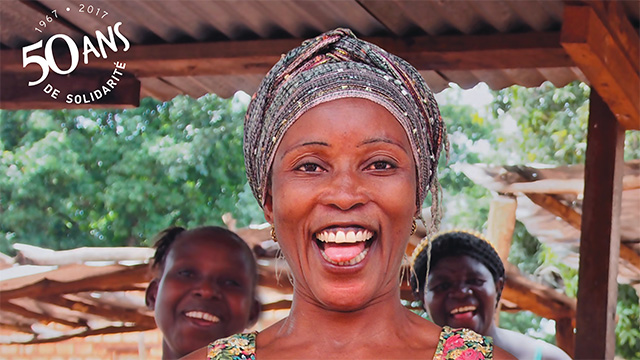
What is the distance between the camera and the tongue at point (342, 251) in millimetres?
1945

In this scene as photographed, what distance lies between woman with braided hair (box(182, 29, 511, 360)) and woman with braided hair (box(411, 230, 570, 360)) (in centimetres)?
239

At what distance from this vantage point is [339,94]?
201 cm

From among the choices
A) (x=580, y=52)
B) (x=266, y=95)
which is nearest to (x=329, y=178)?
(x=266, y=95)

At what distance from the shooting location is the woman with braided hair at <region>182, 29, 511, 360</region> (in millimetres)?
1953

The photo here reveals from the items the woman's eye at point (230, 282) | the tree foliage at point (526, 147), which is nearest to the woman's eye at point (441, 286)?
the woman's eye at point (230, 282)

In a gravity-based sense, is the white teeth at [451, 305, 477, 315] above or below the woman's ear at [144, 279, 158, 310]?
above

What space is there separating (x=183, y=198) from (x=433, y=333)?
1298 cm

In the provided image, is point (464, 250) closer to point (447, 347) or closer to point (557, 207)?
point (557, 207)

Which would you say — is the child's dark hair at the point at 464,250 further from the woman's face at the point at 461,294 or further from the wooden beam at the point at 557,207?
the wooden beam at the point at 557,207

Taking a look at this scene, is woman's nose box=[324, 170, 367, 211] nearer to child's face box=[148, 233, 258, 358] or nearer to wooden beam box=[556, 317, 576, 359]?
child's face box=[148, 233, 258, 358]

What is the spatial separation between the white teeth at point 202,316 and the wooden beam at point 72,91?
1266 millimetres

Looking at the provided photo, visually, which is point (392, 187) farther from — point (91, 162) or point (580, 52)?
point (91, 162)

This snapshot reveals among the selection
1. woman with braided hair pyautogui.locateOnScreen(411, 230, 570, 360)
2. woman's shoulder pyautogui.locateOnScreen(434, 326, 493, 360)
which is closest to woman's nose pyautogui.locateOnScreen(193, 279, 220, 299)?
woman with braided hair pyautogui.locateOnScreen(411, 230, 570, 360)

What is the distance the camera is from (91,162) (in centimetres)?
1510
